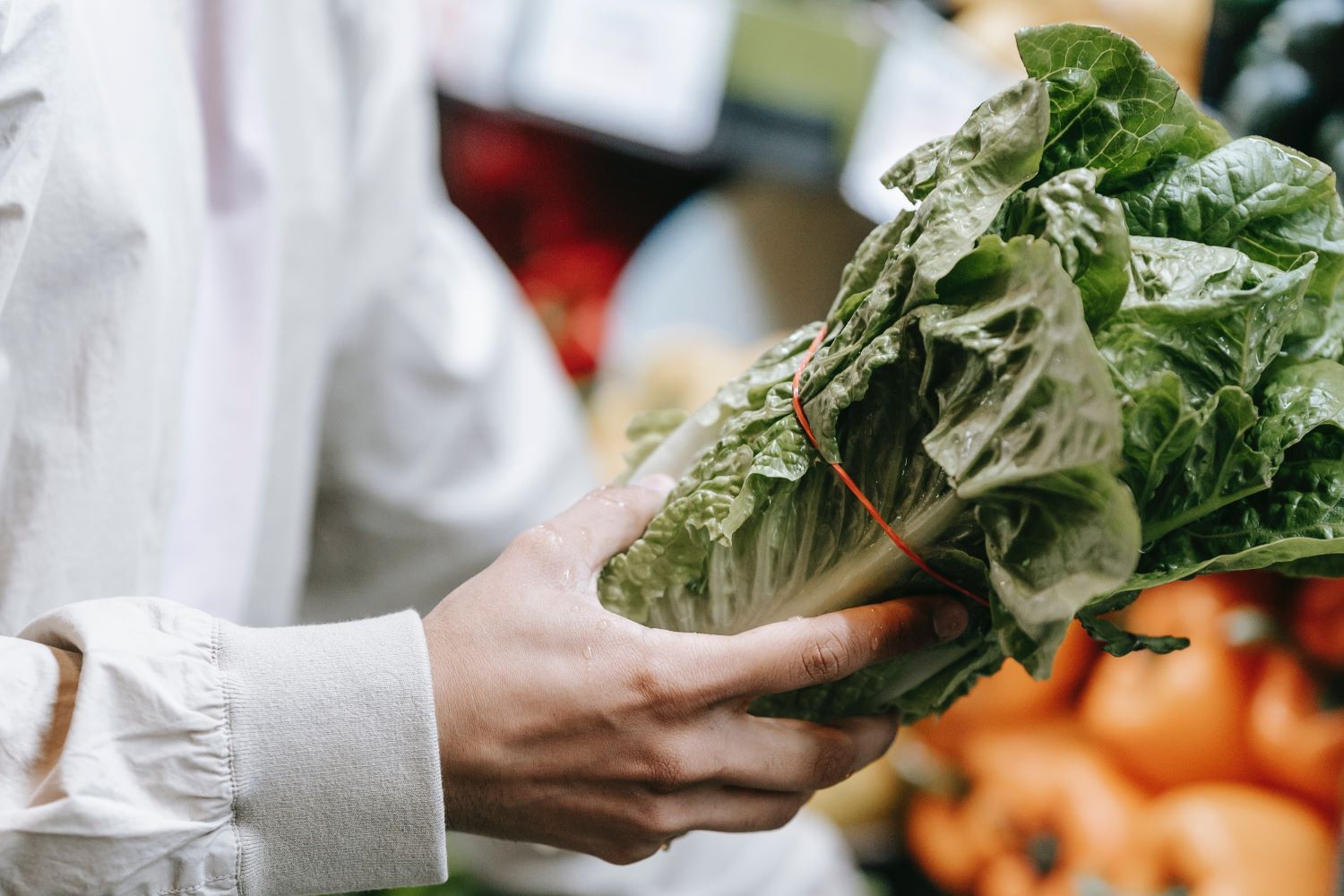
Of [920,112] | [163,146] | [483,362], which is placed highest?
[163,146]

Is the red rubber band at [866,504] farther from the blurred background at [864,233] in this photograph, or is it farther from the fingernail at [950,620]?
the blurred background at [864,233]

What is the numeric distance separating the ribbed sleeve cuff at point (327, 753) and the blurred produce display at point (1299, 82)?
169cm

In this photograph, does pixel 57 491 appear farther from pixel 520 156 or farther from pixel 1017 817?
pixel 520 156

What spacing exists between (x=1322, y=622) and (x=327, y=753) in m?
1.70

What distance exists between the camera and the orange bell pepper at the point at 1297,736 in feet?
6.05

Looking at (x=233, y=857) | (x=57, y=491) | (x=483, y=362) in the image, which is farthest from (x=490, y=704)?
(x=483, y=362)

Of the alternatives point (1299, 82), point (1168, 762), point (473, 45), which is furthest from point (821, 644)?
point (473, 45)

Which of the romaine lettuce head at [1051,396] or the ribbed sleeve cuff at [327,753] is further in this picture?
the ribbed sleeve cuff at [327,753]

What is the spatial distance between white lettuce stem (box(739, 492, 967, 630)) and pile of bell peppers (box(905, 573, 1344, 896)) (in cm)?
106

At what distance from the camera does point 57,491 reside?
1.20 metres

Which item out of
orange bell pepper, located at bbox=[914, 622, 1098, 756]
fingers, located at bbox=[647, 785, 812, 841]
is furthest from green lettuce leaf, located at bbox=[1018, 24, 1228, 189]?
orange bell pepper, located at bbox=[914, 622, 1098, 756]

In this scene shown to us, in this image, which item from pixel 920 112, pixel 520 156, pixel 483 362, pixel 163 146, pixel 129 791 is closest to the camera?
pixel 129 791

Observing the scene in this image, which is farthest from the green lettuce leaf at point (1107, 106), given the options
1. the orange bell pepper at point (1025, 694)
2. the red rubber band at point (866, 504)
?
the orange bell pepper at point (1025, 694)

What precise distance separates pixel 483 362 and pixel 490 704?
1326 millimetres
